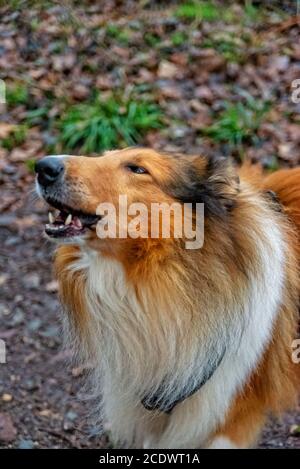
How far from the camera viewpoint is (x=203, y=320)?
280 cm

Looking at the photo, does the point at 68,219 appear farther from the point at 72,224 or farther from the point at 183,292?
the point at 183,292

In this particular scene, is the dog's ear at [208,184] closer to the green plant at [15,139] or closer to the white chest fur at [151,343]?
the white chest fur at [151,343]

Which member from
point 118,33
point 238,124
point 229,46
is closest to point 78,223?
point 238,124

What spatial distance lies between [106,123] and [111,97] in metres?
0.41

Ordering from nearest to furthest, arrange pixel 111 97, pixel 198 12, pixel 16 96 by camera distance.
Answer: pixel 111 97 → pixel 16 96 → pixel 198 12

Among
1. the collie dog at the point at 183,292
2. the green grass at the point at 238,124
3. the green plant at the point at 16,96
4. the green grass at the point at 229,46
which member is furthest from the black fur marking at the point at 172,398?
the green grass at the point at 229,46

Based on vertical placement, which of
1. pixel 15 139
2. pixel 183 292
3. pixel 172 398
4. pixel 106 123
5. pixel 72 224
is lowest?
pixel 172 398

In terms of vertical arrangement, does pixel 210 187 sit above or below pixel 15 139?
below

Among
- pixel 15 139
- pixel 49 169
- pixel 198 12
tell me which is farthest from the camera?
pixel 198 12

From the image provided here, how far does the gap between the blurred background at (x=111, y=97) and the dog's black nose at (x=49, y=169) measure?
1728 mm

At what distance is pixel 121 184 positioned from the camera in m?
2.76

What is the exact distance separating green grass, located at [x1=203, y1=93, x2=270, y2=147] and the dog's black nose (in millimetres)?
3020

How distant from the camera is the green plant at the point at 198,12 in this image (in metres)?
6.64

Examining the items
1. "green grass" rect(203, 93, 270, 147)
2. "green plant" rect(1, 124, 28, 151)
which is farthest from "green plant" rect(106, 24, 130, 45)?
"green plant" rect(1, 124, 28, 151)
